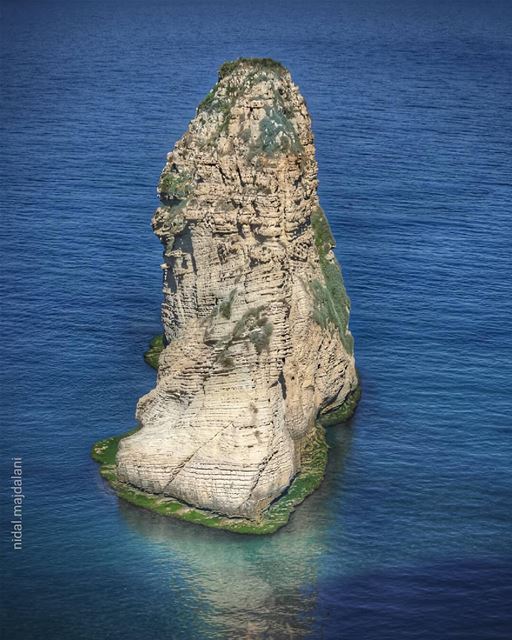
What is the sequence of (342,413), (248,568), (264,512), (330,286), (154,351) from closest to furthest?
(248,568)
(264,512)
(342,413)
(330,286)
(154,351)

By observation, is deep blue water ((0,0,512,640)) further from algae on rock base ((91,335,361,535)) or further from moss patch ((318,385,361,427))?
moss patch ((318,385,361,427))

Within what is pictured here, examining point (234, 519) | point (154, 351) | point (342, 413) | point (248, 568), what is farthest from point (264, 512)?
point (154, 351)

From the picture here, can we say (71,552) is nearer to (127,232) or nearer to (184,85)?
(127,232)

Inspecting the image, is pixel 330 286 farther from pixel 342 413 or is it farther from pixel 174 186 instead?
pixel 174 186

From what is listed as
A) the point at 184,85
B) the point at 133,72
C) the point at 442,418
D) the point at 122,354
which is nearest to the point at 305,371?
the point at 442,418

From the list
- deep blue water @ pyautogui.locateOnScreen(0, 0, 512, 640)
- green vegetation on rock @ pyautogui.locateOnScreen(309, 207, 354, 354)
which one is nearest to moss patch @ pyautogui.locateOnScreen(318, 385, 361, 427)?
deep blue water @ pyautogui.locateOnScreen(0, 0, 512, 640)

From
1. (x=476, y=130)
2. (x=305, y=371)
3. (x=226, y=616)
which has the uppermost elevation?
(x=476, y=130)
